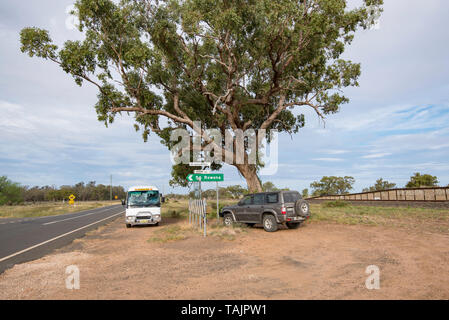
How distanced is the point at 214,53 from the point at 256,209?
1238cm

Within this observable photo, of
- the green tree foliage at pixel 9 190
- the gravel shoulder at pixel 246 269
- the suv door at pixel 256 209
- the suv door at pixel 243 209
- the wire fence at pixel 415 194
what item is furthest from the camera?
the green tree foliage at pixel 9 190

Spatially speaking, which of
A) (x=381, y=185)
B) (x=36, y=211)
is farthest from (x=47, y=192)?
(x=381, y=185)

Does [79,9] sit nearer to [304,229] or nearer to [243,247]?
[243,247]

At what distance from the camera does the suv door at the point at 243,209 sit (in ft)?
46.7

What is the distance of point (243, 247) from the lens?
9.75 metres

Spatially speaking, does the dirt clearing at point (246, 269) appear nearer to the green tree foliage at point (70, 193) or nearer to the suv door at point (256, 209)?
the suv door at point (256, 209)

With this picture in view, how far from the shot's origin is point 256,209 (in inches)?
541

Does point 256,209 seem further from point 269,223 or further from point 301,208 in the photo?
point 301,208

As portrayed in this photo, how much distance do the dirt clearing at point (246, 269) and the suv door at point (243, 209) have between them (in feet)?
10.6

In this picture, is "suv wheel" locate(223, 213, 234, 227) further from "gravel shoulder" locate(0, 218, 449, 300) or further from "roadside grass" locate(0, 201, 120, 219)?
"roadside grass" locate(0, 201, 120, 219)

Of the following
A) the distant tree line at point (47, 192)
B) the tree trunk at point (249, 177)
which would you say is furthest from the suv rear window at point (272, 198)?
the distant tree line at point (47, 192)

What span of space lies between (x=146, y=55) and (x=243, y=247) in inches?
512
